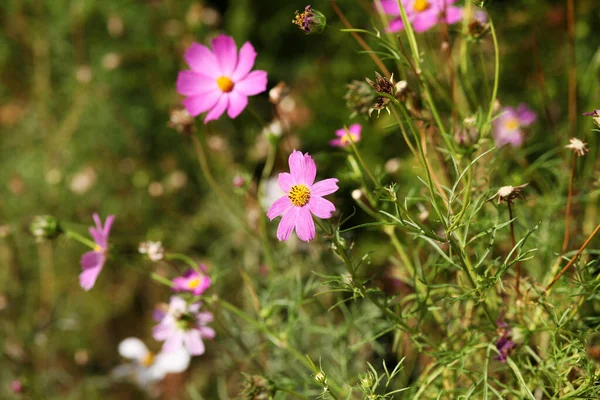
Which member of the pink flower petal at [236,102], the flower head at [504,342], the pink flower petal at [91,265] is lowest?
the flower head at [504,342]

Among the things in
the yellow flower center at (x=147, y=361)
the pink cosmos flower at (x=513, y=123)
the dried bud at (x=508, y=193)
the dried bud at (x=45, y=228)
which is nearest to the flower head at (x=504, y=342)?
the dried bud at (x=508, y=193)

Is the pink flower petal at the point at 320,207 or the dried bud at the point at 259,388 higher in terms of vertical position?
the pink flower petal at the point at 320,207

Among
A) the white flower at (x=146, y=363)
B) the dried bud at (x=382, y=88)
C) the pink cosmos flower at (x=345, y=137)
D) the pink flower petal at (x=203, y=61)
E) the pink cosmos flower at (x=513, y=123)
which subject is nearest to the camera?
the dried bud at (x=382, y=88)

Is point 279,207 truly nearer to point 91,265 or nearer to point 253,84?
point 253,84

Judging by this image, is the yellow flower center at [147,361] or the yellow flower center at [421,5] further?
the yellow flower center at [147,361]

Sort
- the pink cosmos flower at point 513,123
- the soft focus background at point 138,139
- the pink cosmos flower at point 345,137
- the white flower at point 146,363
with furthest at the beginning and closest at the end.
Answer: the soft focus background at point 138,139 → the pink cosmos flower at point 513,123 → the white flower at point 146,363 → the pink cosmos flower at point 345,137

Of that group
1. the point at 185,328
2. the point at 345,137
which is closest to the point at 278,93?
the point at 345,137

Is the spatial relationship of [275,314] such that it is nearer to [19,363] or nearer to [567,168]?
[567,168]

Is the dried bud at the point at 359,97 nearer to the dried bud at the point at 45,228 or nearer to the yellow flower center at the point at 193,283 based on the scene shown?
the yellow flower center at the point at 193,283

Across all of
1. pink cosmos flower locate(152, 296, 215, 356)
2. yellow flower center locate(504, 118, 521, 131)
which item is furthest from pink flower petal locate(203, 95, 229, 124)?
yellow flower center locate(504, 118, 521, 131)
